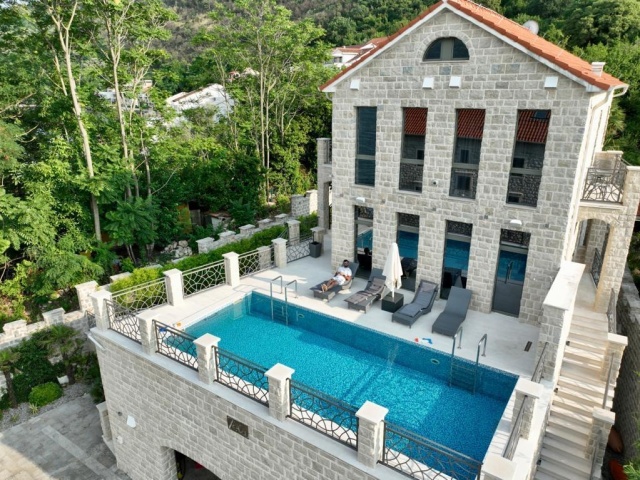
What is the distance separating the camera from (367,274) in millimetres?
16312

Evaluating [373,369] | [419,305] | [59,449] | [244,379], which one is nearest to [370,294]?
[419,305]

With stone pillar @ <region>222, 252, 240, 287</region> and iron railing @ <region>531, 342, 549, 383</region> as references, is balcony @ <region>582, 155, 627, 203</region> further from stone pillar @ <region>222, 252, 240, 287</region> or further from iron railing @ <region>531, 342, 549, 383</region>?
stone pillar @ <region>222, 252, 240, 287</region>

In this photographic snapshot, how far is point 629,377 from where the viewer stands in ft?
45.0

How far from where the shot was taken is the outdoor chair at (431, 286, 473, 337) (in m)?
12.2

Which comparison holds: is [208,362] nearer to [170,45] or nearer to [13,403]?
[13,403]

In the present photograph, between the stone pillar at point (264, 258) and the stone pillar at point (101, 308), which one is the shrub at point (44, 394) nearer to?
the stone pillar at point (101, 308)

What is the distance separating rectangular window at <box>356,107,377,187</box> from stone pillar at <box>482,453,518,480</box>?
9.82 meters

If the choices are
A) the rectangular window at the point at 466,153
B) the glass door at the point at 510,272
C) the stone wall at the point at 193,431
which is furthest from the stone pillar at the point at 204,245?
the glass door at the point at 510,272

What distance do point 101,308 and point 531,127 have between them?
42.2 ft

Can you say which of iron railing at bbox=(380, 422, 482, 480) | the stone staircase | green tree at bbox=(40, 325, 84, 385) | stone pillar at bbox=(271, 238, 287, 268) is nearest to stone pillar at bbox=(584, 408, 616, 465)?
the stone staircase

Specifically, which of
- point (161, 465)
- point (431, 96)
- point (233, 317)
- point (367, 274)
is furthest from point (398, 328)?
point (161, 465)

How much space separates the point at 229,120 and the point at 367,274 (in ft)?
58.1

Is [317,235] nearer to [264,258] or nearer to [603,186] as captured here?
[264,258]

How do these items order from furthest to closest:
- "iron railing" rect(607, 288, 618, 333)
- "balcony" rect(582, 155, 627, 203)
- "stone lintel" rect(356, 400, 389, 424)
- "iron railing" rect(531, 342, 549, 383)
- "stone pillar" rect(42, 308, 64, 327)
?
"stone pillar" rect(42, 308, 64, 327), "balcony" rect(582, 155, 627, 203), "iron railing" rect(607, 288, 618, 333), "iron railing" rect(531, 342, 549, 383), "stone lintel" rect(356, 400, 389, 424)
